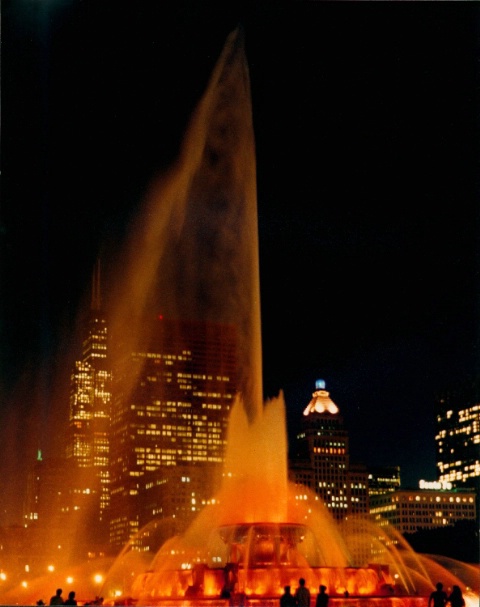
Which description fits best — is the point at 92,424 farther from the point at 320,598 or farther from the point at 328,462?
the point at 320,598

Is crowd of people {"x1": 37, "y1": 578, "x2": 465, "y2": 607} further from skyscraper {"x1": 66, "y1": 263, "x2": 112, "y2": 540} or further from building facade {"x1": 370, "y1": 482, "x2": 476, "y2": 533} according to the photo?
skyscraper {"x1": 66, "y1": 263, "x2": 112, "y2": 540}

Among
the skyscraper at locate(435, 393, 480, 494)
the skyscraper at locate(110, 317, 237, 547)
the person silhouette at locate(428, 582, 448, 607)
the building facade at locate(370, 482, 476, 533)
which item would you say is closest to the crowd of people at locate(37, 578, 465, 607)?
the person silhouette at locate(428, 582, 448, 607)

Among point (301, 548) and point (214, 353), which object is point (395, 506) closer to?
point (214, 353)

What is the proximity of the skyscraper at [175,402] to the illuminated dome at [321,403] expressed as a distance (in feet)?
47.7

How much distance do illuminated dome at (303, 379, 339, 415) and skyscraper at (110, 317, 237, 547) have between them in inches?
573

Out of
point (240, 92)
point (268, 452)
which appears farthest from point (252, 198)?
point (268, 452)

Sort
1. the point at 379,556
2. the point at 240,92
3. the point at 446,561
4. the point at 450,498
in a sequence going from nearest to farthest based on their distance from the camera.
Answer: the point at 240,92
the point at 446,561
the point at 379,556
the point at 450,498

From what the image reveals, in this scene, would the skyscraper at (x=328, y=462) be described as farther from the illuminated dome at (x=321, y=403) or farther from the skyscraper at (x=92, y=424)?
the skyscraper at (x=92, y=424)

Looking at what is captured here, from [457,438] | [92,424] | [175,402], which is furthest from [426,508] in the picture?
[92,424]

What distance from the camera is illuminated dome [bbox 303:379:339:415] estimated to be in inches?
5714

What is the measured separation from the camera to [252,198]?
124ft

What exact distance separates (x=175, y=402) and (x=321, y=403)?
26.0 metres

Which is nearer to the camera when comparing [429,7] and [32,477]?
[429,7]

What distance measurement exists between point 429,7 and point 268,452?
15.6 meters
